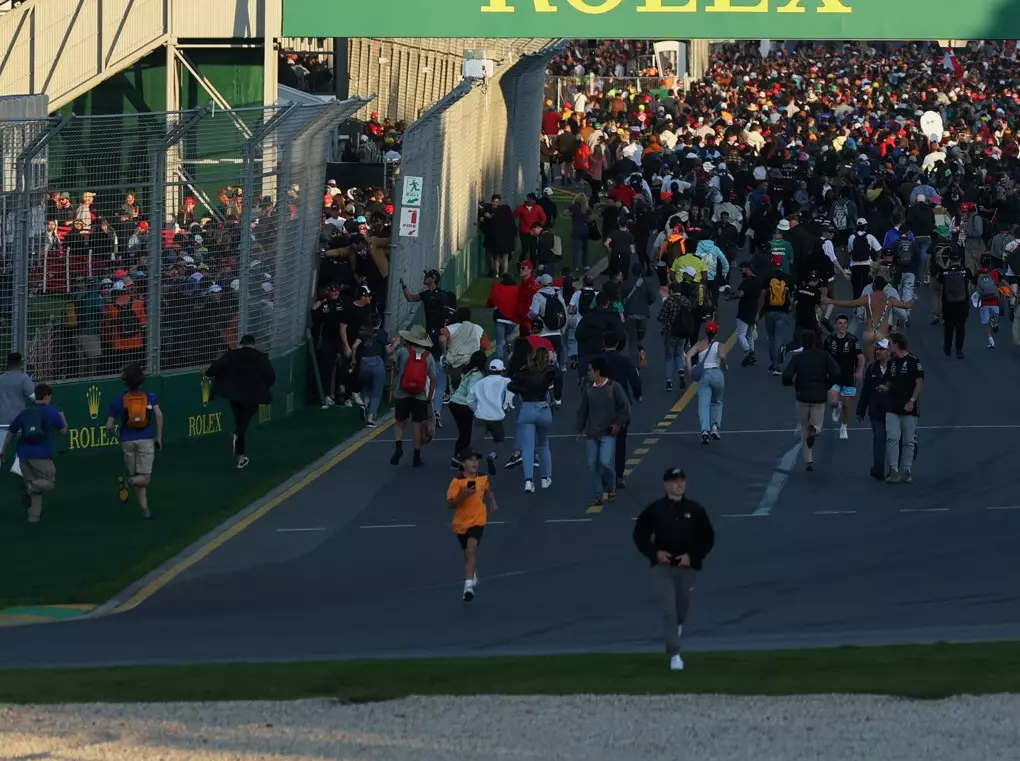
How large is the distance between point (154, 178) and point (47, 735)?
1200 centimetres

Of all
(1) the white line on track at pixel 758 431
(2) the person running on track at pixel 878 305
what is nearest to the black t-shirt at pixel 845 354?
(1) the white line on track at pixel 758 431

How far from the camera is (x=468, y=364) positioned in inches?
932

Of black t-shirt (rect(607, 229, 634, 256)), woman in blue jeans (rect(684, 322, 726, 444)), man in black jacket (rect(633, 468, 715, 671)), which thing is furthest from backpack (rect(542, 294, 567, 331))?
man in black jacket (rect(633, 468, 715, 671))

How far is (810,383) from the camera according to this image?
22.8m

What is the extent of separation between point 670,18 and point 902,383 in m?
11.3

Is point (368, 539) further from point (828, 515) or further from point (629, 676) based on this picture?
point (629, 676)

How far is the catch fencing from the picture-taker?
29.1m

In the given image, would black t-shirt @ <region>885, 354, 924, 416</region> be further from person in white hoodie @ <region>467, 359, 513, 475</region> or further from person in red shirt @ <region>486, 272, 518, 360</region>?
person in red shirt @ <region>486, 272, 518, 360</region>

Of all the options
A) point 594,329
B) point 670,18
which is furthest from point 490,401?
point 670,18

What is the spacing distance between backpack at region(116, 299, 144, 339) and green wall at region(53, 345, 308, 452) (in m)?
0.51

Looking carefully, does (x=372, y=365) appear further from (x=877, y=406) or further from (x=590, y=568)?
(x=590, y=568)

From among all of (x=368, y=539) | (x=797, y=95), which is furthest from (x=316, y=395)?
(x=797, y=95)

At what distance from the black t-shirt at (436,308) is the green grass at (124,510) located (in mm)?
1758

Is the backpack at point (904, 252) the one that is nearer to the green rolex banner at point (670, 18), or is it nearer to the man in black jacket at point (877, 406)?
the green rolex banner at point (670, 18)
